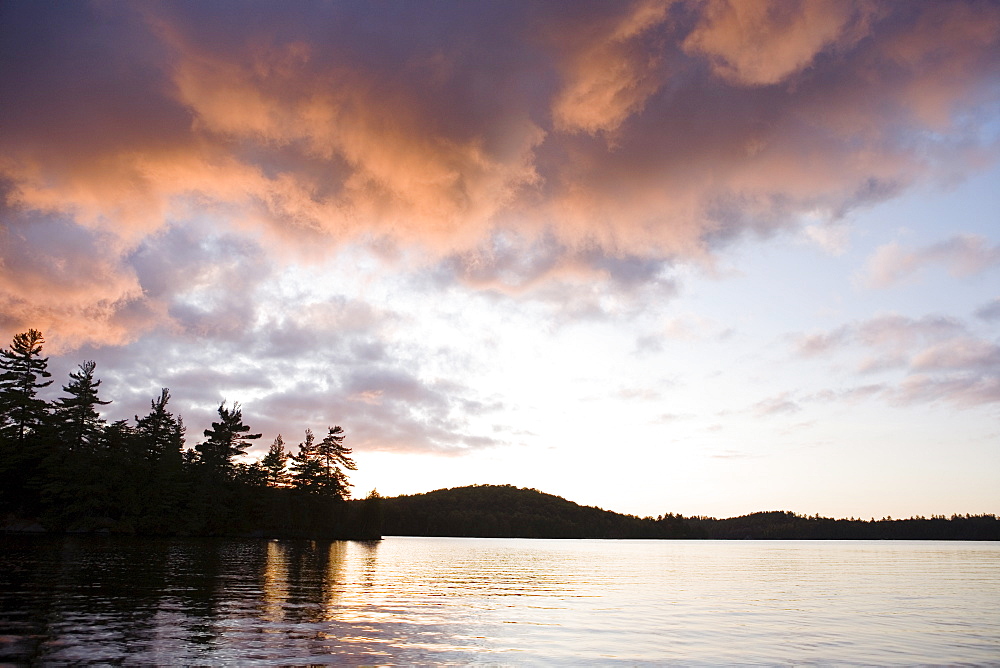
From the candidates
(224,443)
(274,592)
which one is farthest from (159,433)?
(274,592)

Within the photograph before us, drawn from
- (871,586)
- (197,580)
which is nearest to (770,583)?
(871,586)

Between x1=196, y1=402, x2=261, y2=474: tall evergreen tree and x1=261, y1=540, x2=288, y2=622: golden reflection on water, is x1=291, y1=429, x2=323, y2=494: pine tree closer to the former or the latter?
x1=196, y1=402, x2=261, y2=474: tall evergreen tree

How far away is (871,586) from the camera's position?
213 feet

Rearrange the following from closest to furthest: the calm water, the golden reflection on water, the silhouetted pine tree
A: the calm water
the golden reflection on water
the silhouetted pine tree

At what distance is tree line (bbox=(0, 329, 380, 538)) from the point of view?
97312 mm

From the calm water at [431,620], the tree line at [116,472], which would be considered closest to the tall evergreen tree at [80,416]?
the tree line at [116,472]

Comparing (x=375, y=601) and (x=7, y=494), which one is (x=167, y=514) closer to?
(x=7, y=494)

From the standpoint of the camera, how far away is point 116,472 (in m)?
102

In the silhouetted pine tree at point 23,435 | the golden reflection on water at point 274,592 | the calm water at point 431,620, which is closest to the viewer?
the calm water at point 431,620

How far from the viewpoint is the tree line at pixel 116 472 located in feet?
319

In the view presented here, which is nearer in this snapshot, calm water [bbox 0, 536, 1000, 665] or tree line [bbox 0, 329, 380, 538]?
calm water [bbox 0, 536, 1000, 665]

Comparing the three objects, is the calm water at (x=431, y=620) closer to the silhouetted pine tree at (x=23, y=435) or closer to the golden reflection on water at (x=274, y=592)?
the golden reflection on water at (x=274, y=592)

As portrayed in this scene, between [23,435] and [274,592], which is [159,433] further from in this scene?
[274,592]

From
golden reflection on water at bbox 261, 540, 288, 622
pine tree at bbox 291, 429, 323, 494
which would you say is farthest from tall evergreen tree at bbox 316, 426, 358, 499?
golden reflection on water at bbox 261, 540, 288, 622
